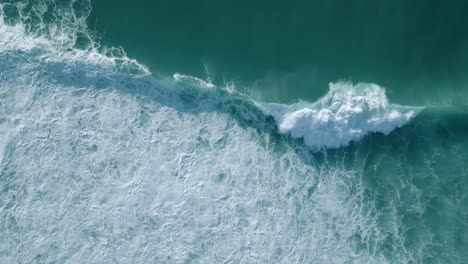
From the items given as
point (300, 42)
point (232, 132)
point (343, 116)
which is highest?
point (300, 42)

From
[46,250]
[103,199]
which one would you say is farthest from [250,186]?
[46,250]

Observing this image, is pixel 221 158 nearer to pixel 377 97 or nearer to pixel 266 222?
pixel 266 222

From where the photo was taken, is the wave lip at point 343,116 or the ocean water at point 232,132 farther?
the wave lip at point 343,116

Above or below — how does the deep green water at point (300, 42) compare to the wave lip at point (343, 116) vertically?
above

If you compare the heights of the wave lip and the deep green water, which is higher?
the deep green water

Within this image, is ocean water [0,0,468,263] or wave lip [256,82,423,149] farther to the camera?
wave lip [256,82,423,149]
